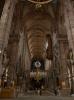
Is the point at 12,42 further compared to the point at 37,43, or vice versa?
the point at 37,43

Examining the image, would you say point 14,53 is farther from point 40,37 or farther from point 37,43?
point 37,43

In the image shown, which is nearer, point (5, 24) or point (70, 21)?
point (5, 24)

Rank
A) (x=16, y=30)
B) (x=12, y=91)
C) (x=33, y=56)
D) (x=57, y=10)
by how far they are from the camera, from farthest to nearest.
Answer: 1. (x=33, y=56)
2. (x=57, y=10)
3. (x=16, y=30)
4. (x=12, y=91)

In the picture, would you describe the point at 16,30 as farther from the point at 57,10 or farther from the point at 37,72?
the point at 37,72

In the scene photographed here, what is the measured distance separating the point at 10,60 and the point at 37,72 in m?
17.9

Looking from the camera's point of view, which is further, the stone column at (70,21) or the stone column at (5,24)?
the stone column at (70,21)

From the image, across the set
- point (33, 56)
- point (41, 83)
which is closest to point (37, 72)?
point (41, 83)

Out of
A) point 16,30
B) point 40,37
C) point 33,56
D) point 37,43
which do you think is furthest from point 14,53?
point 33,56

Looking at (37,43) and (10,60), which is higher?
(37,43)

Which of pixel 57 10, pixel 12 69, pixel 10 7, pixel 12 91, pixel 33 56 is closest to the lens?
pixel 12 91

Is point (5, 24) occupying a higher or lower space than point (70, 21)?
lower

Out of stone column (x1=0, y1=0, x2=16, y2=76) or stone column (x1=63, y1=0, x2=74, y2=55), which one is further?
stone column (x1=63, y1=0, x2=74, y2=55)

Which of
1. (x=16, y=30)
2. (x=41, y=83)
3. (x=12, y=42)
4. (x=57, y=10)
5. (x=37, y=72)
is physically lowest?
(x=41, y=83)

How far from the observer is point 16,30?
59.3 ft
